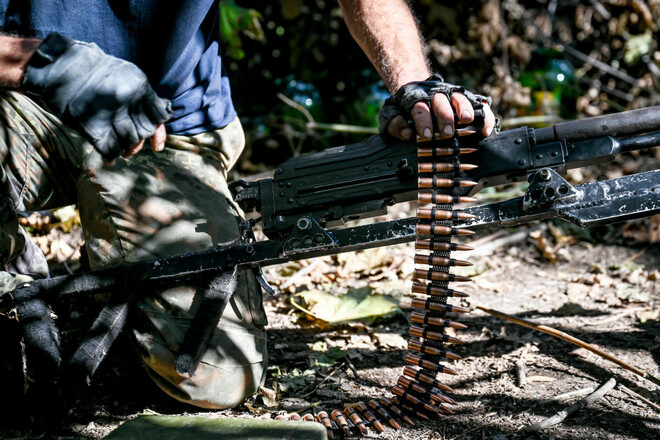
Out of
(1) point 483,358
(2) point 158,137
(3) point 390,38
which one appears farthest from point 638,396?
(2) point 158,137

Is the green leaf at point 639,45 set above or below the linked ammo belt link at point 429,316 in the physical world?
above

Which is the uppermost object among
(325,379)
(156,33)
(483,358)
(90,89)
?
(156,33)

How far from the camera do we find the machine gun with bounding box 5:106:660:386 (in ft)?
7.68

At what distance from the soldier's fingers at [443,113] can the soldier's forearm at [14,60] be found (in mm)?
1539

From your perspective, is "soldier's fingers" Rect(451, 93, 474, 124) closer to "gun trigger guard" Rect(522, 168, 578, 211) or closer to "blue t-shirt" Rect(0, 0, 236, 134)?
"gun trigger guard" Rect(522, 168, 578, 211)

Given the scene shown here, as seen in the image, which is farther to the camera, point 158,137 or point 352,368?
point 352,368

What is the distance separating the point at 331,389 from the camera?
9.30 ft

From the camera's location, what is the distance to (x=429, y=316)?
100 inches

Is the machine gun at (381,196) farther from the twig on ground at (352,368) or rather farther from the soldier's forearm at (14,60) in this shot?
the soldier's forearm at (14,60)

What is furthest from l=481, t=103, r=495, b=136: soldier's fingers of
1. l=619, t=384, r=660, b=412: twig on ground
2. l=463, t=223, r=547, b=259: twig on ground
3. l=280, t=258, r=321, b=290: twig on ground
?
l=463, t=223, r=547, b=259: twig on ground

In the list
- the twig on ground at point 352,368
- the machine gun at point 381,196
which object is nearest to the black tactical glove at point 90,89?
the machine gun at point 381,196

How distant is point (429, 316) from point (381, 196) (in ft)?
1.83

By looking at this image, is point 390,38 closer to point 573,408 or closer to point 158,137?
point 158,137

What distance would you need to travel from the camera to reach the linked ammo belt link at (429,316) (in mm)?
2467
